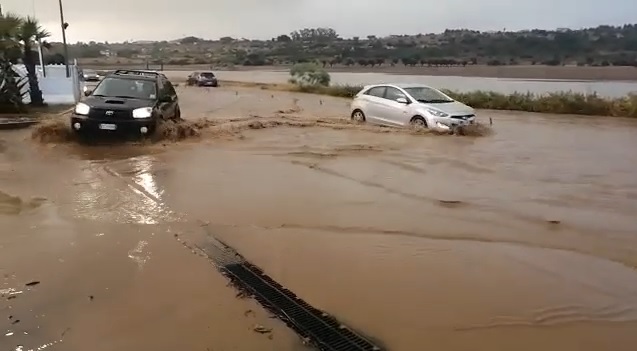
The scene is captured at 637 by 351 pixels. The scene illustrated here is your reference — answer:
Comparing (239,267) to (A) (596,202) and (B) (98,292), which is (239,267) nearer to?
(B) (98,292)

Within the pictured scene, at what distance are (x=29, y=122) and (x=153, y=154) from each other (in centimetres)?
621

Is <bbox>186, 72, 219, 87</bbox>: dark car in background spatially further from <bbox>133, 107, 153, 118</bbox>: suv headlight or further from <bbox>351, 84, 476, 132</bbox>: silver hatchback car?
<bbox>133, 107, 153, 118</bbox>: suv headlight

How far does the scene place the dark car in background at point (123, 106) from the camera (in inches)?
496

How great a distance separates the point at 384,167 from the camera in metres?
11.4

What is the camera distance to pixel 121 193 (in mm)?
8852

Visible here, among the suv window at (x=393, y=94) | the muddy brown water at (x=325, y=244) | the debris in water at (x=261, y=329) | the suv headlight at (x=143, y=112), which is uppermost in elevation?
the suv window at (x=393, y=94)

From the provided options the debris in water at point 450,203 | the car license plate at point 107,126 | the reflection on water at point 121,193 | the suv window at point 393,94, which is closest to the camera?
the reflection on water at point 121,193

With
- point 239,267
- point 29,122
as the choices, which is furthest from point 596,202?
point 29,122

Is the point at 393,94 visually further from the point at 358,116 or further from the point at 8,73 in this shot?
the point at 8,73

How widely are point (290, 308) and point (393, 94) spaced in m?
12.4

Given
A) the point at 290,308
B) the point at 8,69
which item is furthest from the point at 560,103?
the point at 290,308

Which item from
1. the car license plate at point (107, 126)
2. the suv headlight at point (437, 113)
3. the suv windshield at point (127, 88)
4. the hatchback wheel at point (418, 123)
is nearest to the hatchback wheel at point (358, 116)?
the hatchback wheel at point (418, 123)

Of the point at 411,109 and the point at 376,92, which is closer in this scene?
the point at 411,109

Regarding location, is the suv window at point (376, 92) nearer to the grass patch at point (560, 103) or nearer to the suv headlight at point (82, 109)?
the suv headlight at point (82, 109)
